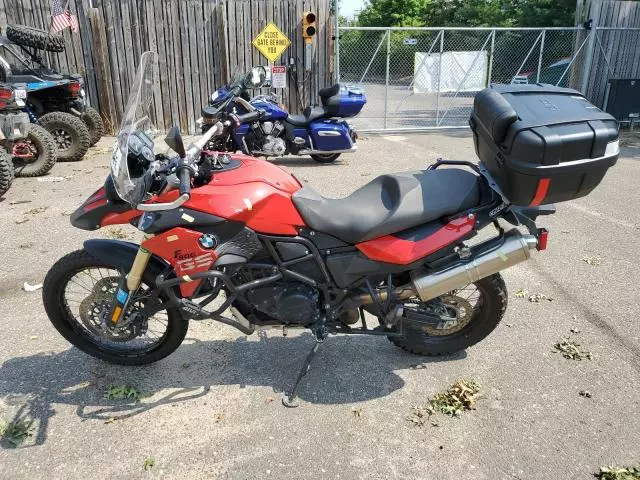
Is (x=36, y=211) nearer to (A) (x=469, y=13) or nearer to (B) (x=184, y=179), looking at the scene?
(B) (x=184, y=179)

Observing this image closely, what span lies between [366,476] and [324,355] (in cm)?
99

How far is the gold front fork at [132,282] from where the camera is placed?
8.95 ft

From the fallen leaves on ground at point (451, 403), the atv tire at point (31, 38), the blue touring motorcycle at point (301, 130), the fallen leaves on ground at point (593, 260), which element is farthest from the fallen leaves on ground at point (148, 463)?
the atv tire at point (31, 38)

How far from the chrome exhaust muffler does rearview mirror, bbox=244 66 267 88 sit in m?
5.22

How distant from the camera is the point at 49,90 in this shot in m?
8.66

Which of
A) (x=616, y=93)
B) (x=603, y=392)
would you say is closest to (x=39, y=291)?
(x=603, y=392)

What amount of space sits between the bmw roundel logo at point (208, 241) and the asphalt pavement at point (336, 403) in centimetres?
94

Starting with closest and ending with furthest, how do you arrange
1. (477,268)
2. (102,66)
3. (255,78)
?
(477,268) < (255,78) < (102,66)

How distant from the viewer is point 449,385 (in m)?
3.06

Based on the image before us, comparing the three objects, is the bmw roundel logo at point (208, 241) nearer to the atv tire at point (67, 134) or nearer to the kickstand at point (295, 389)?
the kickstand at point (295, 389)

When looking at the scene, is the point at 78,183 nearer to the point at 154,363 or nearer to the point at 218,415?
the point at 154,363

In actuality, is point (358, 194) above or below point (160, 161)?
below

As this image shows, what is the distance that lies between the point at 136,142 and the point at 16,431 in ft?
5.28

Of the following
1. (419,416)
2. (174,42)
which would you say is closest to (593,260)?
(419,416)
